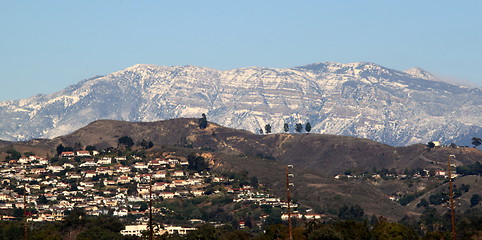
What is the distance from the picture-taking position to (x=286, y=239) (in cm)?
19988
